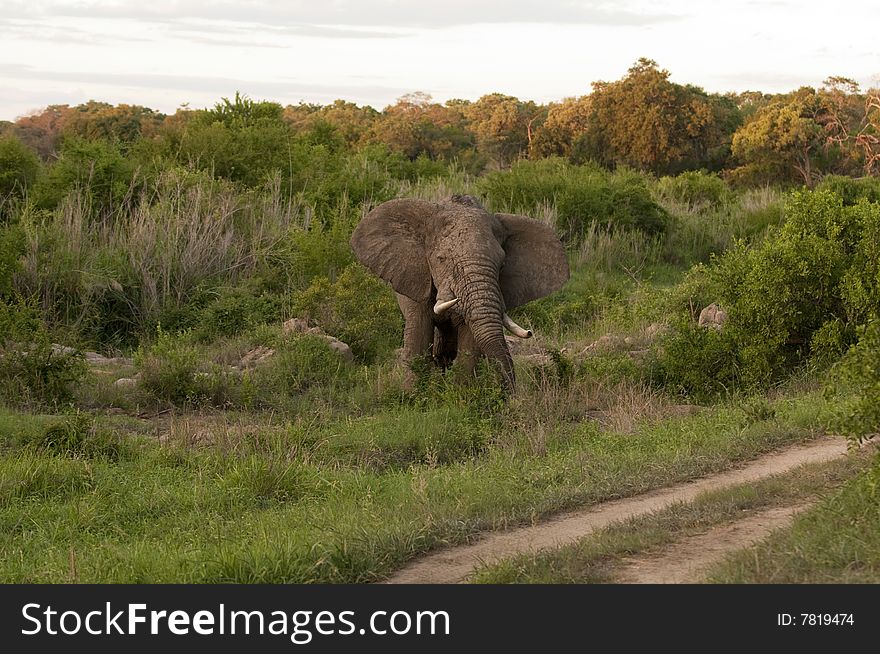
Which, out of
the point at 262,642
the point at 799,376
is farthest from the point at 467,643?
the point at 799,376

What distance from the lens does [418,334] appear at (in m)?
10.4

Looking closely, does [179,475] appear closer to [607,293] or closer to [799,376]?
[799,376]

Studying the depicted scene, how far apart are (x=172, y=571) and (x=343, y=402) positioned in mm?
5386

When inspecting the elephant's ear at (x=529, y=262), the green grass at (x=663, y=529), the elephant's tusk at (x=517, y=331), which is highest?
the elephant's ear at (x=529, y=262)

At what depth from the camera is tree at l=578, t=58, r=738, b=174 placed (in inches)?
1515

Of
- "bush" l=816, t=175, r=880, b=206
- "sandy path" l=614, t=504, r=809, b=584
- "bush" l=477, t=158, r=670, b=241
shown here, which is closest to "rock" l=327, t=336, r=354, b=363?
"sandy path" l=614, t=504, r=809, b=584

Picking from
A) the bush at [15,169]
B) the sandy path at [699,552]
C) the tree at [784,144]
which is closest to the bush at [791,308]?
the sandy path at [699,552]

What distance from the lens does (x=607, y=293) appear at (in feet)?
52.9

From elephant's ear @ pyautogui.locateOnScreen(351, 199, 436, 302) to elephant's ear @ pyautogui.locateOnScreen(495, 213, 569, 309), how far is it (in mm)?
765

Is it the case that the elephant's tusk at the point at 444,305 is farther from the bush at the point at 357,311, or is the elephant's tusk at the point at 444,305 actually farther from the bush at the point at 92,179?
the bush at the point at 92,179

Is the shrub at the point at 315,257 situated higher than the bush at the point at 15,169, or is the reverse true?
the bush at the point at 15,169

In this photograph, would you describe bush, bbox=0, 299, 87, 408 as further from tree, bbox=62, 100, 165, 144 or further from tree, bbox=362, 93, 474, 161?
tree, bbox=362, 93, 474, 161

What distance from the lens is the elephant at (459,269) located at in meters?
9.70

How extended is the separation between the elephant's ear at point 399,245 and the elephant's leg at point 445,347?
498 millimetres
